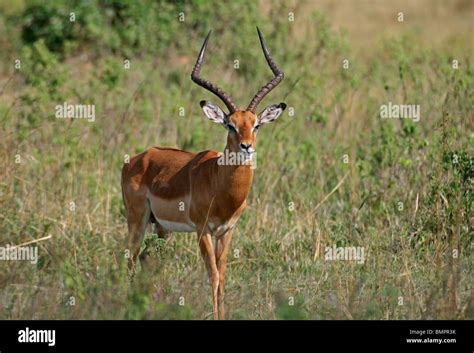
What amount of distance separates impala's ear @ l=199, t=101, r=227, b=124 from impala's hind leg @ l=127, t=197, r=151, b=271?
1.04m

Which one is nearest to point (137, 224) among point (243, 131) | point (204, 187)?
point (204, 187)

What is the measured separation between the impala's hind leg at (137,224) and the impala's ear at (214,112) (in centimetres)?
104

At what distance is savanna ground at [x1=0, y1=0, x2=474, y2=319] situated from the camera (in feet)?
24.4

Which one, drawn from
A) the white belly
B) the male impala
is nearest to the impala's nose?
the male impala

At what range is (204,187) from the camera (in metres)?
8.36

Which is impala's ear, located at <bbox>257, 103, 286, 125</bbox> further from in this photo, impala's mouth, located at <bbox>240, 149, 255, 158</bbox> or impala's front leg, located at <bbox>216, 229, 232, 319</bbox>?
impala's front leg, located at <bbox>216, 229, 232, 319</bbox>

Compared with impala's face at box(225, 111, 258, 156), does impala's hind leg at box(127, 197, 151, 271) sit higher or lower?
lower

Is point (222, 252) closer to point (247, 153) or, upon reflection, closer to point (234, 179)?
point (234, 179)

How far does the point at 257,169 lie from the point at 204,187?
2.36m

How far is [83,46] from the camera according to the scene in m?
15.7

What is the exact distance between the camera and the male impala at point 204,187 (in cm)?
799

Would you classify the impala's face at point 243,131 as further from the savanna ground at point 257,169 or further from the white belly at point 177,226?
the savanna ground at point 257,169
